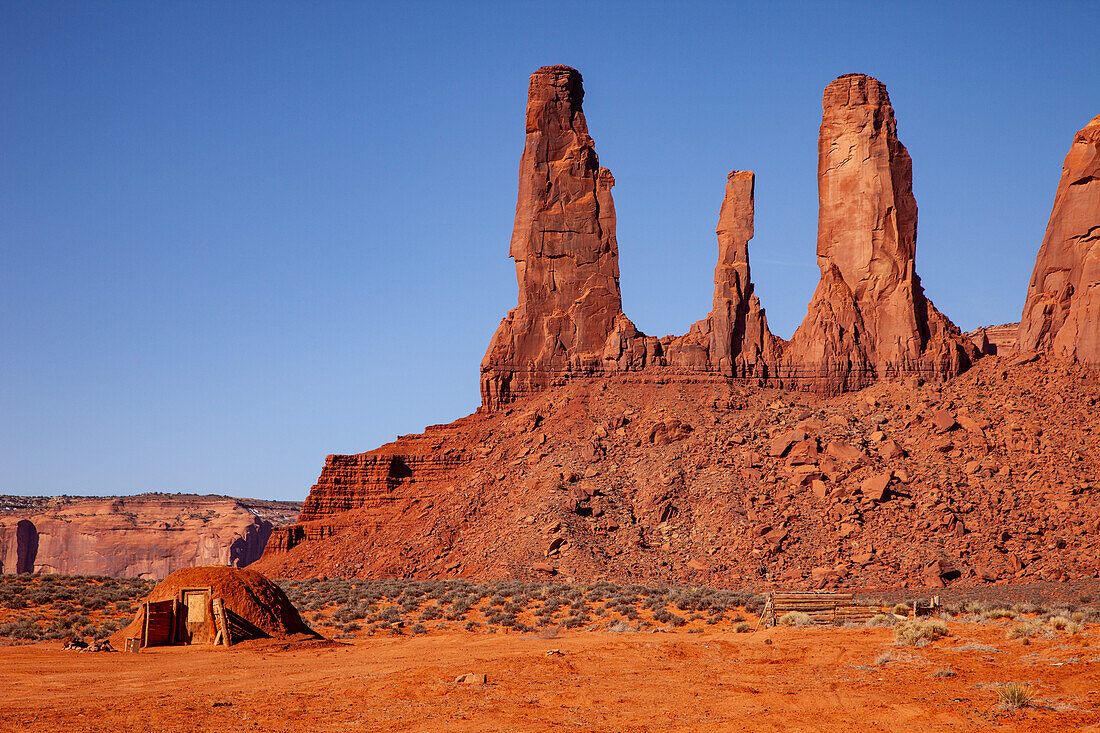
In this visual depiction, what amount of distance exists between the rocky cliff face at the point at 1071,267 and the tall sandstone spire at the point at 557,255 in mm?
20893

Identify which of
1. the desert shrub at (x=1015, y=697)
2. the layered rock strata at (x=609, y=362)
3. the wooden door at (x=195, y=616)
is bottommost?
the desert shrub at (x=1015, y=697)

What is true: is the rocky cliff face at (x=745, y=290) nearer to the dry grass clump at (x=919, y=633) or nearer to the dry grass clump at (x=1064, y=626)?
the dry grass clump at (x=1064, y=626)

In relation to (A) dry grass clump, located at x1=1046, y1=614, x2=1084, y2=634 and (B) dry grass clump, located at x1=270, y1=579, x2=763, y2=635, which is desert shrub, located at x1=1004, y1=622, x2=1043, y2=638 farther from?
(B) dry grass clump, located at x1=270, y1=579, x2=763, y2=635

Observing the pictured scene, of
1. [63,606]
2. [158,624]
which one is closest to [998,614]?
[158,624]

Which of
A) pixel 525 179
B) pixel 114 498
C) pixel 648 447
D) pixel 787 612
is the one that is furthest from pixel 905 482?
Result: pixel 114 498

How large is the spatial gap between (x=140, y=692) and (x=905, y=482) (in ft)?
123

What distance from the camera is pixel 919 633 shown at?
21953 millimetres

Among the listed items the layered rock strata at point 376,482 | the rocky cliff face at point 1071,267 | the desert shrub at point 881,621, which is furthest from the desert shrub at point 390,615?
the rocky cliff face at point 1071,267

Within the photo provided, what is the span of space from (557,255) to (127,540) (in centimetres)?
5742

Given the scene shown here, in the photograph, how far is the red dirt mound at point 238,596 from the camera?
25609 millimetres

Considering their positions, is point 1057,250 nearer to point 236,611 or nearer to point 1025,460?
point 1025,460

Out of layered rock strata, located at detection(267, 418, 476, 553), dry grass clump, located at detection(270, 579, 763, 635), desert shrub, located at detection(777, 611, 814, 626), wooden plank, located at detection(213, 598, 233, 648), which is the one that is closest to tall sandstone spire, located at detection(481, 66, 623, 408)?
layered rock strata, located at detection(267, 418, 476, 553)

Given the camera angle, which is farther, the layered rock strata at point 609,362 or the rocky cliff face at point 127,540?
the rocky cliff face at point 127,540

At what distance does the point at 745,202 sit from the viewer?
62.2m
